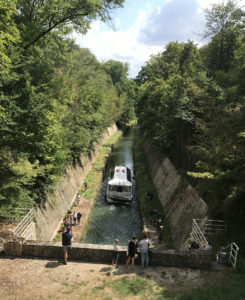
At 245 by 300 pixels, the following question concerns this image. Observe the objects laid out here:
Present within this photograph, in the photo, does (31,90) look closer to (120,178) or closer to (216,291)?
(216,291)

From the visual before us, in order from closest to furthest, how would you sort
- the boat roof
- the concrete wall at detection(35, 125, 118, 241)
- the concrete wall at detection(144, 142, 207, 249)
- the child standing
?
the child standing
the concrete wall at detection(144, 142, 207, 249)
the concrete wall at detection(35, 125, 118, 241)
the boat roof

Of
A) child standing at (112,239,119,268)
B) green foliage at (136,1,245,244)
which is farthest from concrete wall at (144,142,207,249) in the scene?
child standing at (112,239,119,268)

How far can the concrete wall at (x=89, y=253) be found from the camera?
8.98 metres

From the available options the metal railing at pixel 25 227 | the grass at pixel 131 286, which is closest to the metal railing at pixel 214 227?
the grass at pixel 131 286

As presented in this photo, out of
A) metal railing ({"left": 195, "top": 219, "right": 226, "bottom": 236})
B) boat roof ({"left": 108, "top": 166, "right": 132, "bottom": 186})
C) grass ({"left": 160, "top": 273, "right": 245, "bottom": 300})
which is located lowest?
grass ({"left": 160, "top": 273, "right": 245, "bottom": 300})

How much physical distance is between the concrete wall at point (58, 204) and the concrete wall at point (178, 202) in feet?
30.9

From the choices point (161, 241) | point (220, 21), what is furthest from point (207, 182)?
point (220, 21)

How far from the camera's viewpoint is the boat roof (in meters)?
24.2

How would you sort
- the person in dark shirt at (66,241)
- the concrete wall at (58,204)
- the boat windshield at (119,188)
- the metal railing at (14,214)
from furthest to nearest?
1. the boat windshield at (119,188)
2. the concrete wall at (58,204)
3. the metal railing at (14,214)
4. the person in dark shirt at (66,241)

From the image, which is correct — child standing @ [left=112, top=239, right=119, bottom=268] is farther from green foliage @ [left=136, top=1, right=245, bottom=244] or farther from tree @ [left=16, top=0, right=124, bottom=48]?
tree @ [left=16, top=0, right=124, bottom=48]

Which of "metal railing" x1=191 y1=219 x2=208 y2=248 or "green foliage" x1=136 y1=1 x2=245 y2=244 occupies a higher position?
"green foliage" x1=136 y1=1 x2=245 y2=244

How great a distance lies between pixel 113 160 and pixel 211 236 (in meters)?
29.9

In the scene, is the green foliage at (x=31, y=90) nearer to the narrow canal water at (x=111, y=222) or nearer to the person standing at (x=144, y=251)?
the narrow canal water at (x=111, y=222)

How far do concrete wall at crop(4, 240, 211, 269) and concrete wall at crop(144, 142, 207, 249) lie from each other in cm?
516
